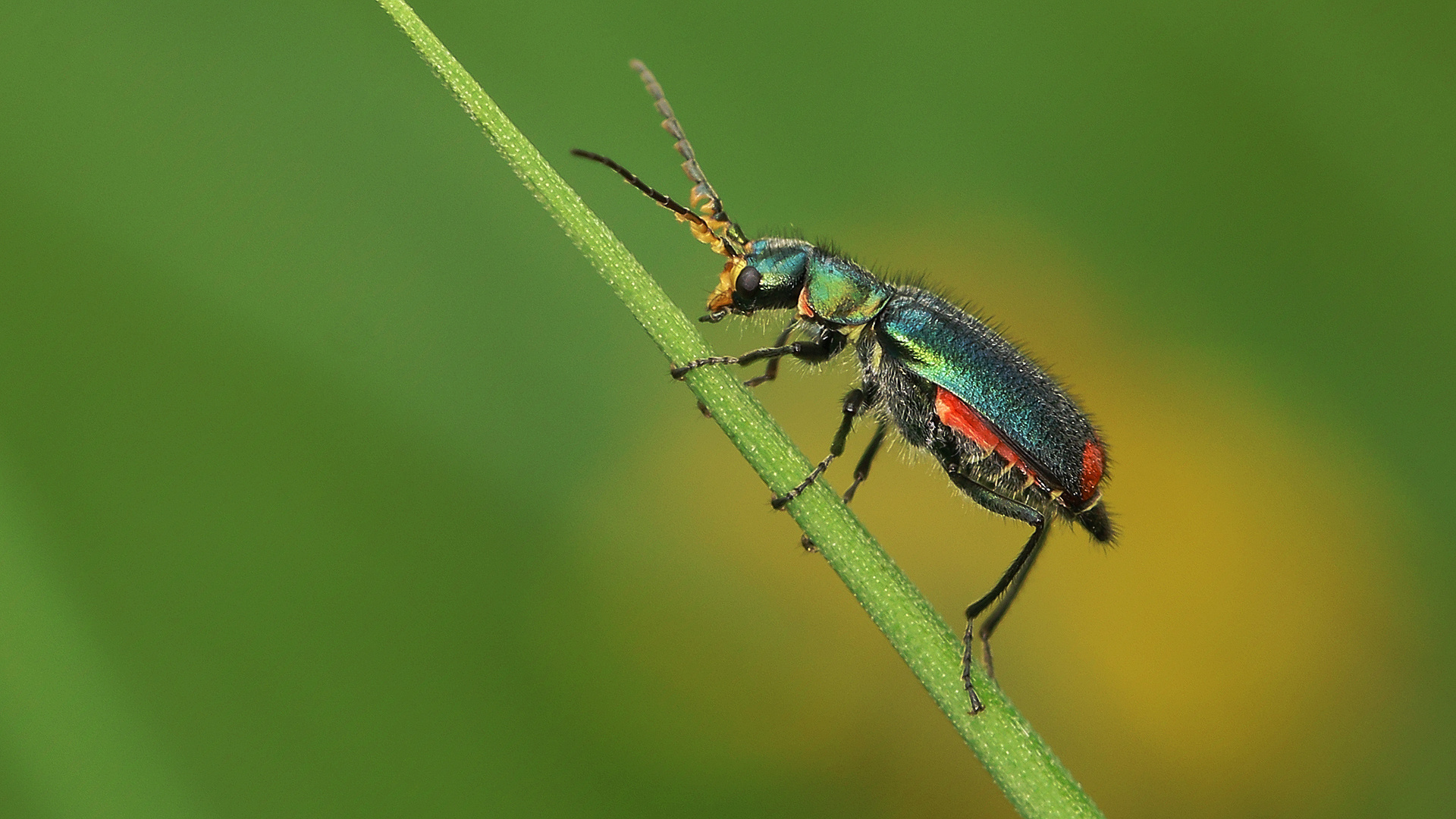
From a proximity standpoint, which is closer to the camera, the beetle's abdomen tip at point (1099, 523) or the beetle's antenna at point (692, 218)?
the beetle's antenna at point (692, 218)

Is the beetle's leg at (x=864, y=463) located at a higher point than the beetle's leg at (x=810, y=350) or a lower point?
lower

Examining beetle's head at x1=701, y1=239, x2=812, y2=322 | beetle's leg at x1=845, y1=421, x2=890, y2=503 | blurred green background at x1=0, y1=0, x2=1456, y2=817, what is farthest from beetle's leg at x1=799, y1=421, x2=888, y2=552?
beetle's head at x1=701, y1=239, x2=812, y2=322

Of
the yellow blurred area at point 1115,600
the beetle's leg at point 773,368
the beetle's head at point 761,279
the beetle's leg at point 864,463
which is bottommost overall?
the yellow blurred area at point 1115,600

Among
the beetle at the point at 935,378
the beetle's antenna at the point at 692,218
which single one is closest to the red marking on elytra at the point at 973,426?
the beetle at the point at 935,378

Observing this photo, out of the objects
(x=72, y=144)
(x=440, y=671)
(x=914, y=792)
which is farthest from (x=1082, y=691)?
(x=72, y=144)

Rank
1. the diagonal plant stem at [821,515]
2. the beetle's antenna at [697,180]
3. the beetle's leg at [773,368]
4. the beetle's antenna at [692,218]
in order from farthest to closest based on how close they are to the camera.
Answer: the beetle's leg at [773,368]
the beetle's antenna at [697,180]
the beetle's antenna at [692,218]
the diagonal plant stem at [821,515]

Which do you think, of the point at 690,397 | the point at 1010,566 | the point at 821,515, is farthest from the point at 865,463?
the point at 821,515

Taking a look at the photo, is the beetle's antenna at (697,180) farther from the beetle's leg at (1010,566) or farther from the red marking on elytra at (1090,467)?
the red marking on elytra at (1090,467)
